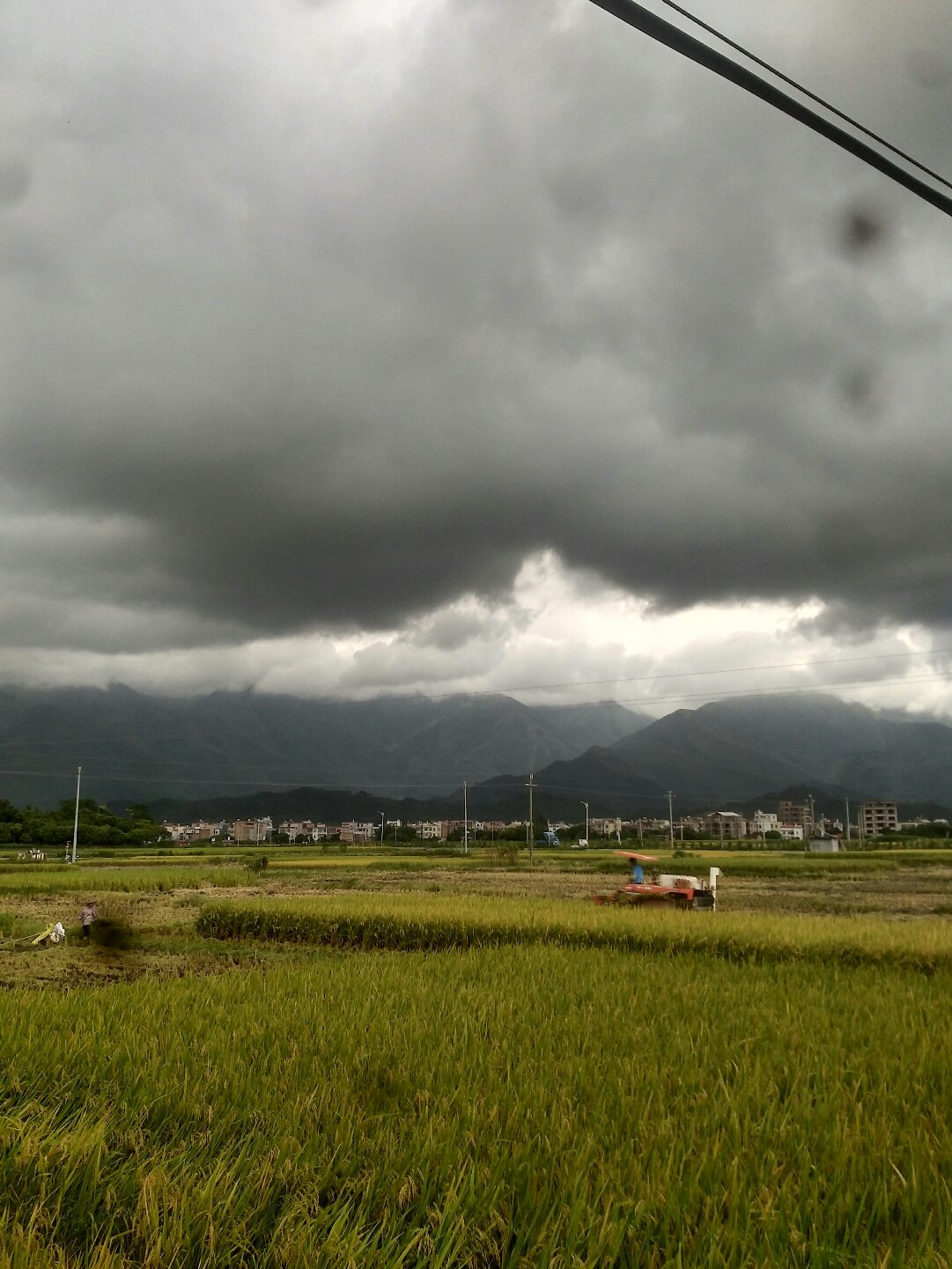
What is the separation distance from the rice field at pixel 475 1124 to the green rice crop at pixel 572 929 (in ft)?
9.90

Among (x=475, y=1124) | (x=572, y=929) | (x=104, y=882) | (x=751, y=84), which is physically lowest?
(x=104, y=882)

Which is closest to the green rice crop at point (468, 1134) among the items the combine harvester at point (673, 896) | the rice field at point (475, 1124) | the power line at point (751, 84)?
the rice field at point (475, 1124)

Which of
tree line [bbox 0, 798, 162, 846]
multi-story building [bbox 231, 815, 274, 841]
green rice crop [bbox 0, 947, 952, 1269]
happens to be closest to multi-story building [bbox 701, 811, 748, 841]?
multi-story building [bbox 231, 815, 274, 841]

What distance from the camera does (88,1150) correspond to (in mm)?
3295

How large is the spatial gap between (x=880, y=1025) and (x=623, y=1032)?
2.60 meters

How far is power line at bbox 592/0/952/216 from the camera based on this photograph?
2.98 meters

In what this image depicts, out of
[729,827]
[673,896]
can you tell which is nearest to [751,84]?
[673,896]

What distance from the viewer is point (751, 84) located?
129 inches

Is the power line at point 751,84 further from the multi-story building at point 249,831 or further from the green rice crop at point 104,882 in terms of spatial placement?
the multi-story building at point 249,831

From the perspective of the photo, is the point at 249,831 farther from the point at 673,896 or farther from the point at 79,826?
the point at 673,896

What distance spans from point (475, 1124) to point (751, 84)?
490cm

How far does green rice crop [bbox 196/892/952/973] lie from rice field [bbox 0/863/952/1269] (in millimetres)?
3018

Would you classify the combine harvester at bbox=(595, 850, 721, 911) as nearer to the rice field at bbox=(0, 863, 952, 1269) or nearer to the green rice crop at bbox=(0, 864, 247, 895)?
the rice field at bbox=(0, 863, 952, 1269)

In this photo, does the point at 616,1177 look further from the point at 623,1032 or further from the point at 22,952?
the point at 22,952
